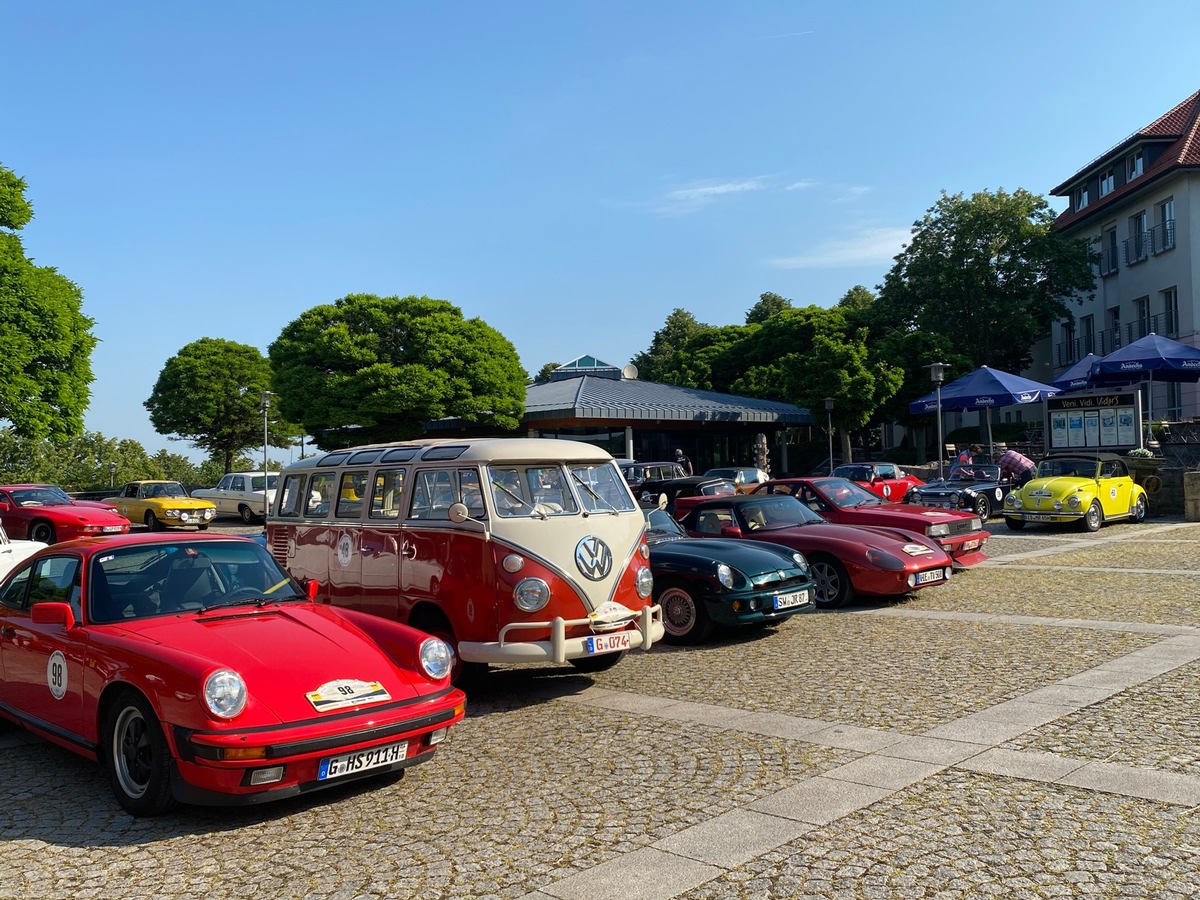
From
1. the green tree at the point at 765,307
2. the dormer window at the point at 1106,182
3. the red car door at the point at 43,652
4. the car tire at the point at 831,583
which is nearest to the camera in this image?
the red car door at the point at 43,652

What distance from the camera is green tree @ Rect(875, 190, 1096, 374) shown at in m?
44.2

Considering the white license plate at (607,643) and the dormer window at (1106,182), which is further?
the dormer window at (1106,182)

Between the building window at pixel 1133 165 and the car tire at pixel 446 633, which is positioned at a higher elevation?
the building window at pixel 1133 165

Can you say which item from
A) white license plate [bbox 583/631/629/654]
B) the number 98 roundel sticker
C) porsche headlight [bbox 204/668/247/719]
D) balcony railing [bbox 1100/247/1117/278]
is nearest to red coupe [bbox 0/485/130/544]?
the number 98 roundel sticker

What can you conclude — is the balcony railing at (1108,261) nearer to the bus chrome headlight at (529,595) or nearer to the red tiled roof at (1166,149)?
the red tiled roof at (1166,149)

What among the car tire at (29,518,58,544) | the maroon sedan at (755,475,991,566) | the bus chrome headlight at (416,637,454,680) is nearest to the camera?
the bus chrome headlight at (416,637,454,680)

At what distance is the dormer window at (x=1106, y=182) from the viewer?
→ 146ft

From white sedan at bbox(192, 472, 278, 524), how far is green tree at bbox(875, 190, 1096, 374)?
98.0 feet

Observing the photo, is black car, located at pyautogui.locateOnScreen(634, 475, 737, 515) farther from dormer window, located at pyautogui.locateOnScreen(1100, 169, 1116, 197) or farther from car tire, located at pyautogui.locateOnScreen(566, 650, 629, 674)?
dormer window, located at pyautogui.locateOnScreen(1100, 169, 1116, 197)

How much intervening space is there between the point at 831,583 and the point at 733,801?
7276mm

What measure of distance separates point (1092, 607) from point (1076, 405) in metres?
17.7

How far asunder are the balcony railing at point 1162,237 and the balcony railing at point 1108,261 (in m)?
3.29

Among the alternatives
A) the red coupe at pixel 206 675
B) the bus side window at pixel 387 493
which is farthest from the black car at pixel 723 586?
the red coupe at pixel 206 675

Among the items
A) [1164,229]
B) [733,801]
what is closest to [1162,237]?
[1164,229]
